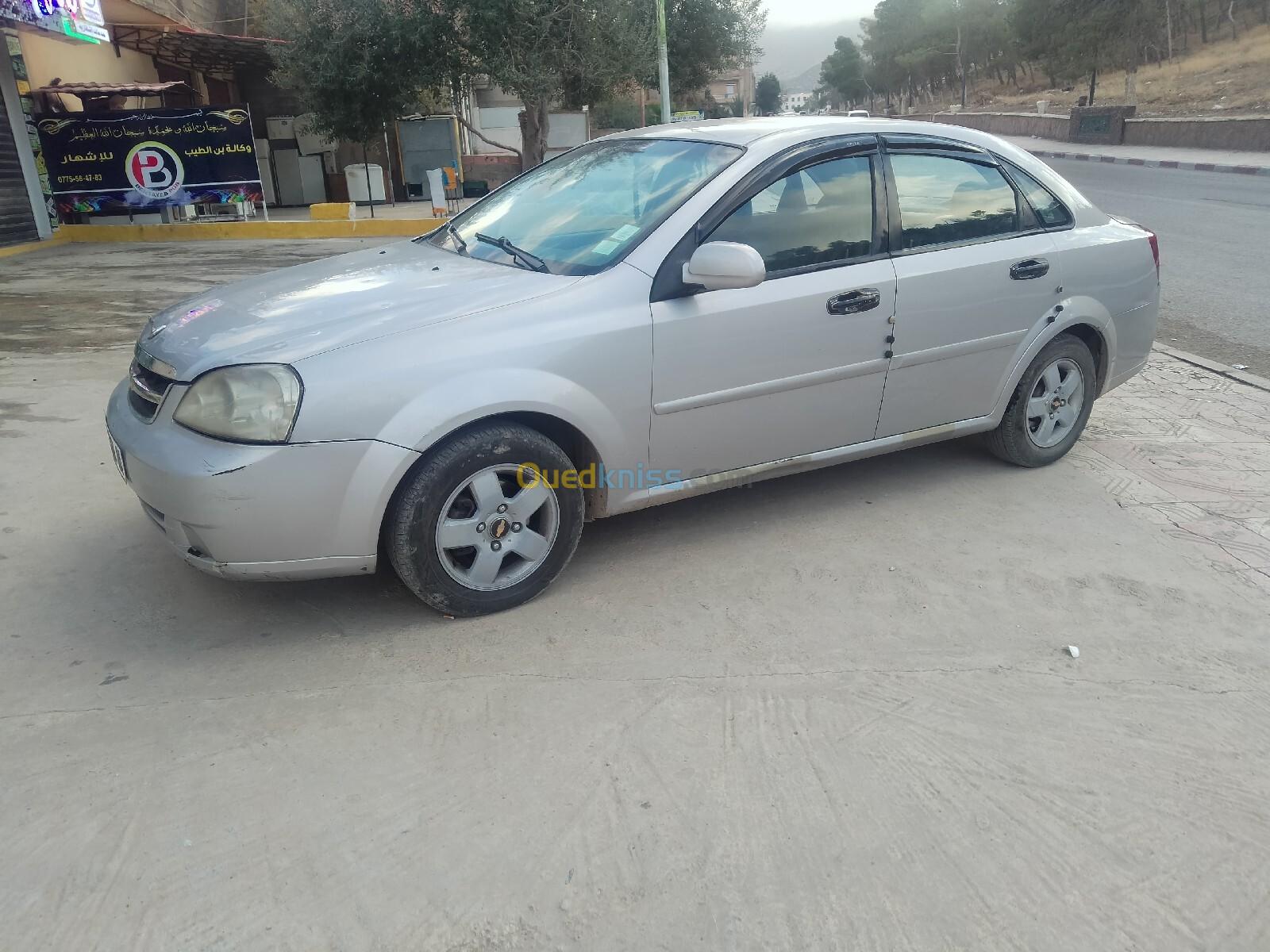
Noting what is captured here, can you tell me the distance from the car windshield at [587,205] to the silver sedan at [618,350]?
15mm

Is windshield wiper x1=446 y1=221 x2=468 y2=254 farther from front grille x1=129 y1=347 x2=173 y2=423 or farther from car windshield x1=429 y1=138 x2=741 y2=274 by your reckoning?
front grille x1=129 y1=347 x2=173 y2=423

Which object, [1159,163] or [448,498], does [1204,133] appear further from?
[448,498]

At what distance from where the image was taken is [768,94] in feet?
382

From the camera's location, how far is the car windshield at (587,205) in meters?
3.73

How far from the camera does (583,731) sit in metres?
2.83

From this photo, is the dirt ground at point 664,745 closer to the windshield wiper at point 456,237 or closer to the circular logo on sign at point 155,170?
the windshield wiper at point 456,237

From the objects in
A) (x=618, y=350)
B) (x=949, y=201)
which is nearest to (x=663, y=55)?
(x=949, y=201)

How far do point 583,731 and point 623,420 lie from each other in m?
1.18

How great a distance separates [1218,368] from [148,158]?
47.8 ft

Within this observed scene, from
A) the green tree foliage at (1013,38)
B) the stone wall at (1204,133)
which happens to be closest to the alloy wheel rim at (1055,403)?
the stone wall at (1204,133)

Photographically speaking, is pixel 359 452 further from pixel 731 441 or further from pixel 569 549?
pixel 731 441

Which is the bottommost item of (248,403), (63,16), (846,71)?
Result: (248,403)

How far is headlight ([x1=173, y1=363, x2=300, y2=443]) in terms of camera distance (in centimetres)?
301

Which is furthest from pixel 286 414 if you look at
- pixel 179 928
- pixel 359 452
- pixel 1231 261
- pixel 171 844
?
pixel 1231 261
